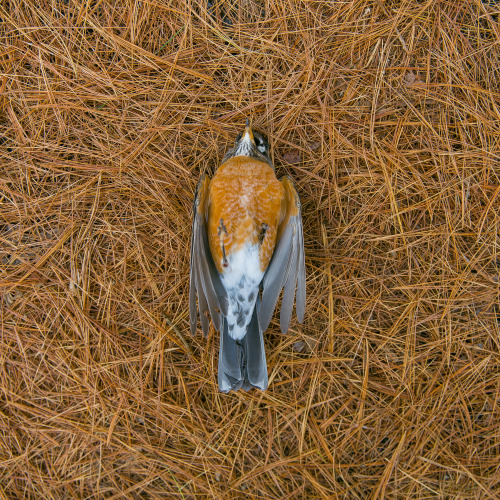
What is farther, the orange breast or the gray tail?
the gray tail

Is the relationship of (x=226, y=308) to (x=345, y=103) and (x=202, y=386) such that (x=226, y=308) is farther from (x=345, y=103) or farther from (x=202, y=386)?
(x=345, y=103)

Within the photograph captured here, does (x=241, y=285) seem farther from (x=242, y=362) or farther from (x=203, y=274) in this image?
(x=242, y=362)

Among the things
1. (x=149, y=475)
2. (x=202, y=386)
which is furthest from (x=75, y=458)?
(x=202, y=386)

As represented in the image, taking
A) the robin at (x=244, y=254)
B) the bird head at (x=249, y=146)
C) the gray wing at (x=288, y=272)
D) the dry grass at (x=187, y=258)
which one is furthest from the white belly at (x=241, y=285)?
the bird head at (x=249, y=146)

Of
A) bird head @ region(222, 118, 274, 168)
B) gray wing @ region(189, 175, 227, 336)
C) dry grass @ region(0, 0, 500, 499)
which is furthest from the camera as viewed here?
dry grass @ region(0, 0, 500, 499)

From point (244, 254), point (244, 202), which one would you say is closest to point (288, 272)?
point (244, 254)

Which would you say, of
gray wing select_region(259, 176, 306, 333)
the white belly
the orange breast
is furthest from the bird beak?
the white belly

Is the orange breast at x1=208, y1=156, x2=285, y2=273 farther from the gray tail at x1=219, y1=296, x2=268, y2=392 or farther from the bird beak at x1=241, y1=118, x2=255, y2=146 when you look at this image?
the gray tail at x1=219, y1=296, x2=268, y2=392
